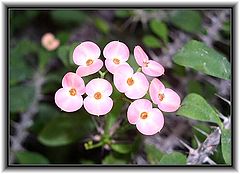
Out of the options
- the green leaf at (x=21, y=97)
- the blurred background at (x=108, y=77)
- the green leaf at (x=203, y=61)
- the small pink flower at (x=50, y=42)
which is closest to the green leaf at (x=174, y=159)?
the blurred background at (x=108, y=77)

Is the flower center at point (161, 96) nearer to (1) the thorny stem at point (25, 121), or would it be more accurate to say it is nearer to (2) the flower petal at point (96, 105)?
(2) the flower petal at point (96, 105)

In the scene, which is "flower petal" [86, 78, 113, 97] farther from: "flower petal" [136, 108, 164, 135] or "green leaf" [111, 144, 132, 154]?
"green leaf" [111, 144, 132, 154]

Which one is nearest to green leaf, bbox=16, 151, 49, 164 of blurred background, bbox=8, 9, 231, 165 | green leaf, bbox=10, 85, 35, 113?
blurred background, bbox=8, 9, 231, 165

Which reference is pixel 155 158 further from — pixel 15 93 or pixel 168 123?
pixel 15 93

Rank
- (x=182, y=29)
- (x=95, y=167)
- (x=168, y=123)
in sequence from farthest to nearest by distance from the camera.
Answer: (x=182, y=29)
(x=168, y=123)
(x=95, y=167)

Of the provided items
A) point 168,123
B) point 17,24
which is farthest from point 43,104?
point 168,123

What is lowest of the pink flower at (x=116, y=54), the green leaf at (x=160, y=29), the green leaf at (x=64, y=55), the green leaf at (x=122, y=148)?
the green leaf at (x=122, y=148)
